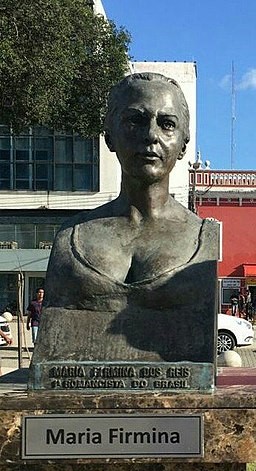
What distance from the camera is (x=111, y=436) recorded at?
128 inches

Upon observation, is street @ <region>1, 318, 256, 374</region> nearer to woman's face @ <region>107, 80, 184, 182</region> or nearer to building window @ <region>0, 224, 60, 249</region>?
woman's face @ <region>107, 80, 184, 182</region>

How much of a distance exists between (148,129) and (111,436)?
131 centimetres

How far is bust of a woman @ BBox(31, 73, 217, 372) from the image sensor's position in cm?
357

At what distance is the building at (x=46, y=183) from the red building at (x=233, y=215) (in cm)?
112

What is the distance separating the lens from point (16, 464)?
330 cm

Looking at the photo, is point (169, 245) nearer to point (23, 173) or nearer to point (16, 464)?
point (16, 464)

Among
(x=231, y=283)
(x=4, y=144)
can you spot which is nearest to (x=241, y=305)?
(x=231, y=283)

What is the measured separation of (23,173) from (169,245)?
29087 millimetres

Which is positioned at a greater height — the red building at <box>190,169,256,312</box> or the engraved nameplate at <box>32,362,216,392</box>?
the red building at <box>190,169,256,312</box>

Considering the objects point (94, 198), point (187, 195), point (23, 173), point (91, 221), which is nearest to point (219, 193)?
point (187, 195)

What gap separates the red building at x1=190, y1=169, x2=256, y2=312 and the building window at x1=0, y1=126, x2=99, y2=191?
13.6 ft

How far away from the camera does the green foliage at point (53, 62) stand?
49.6ft

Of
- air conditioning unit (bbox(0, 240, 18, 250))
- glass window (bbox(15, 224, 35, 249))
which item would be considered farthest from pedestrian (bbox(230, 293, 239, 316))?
air conditioning unit (bbox(0, 240, 18, 250))

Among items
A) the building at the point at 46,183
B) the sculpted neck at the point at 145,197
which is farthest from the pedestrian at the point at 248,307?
the sculpted neck at the point at 145,197
